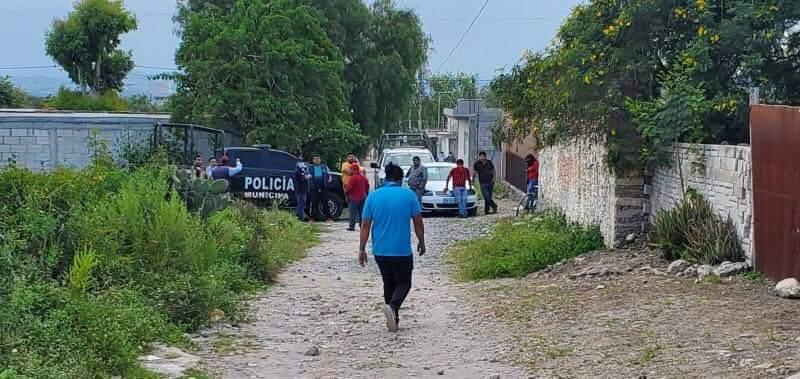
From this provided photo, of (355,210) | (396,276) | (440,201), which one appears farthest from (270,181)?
(396,276)

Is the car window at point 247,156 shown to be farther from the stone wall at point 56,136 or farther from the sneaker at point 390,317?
the sneaker at point 390,317

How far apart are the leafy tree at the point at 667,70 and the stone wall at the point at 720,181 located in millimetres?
433

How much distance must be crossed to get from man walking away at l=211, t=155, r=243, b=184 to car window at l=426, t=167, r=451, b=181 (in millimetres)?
5830

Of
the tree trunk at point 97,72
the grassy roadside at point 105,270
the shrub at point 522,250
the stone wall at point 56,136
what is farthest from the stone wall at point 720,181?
the tree trunk at point 97,72

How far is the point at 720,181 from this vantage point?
38.7 ft

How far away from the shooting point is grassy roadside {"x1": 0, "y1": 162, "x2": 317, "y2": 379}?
709cm

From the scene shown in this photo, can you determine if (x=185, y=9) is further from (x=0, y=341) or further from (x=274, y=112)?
(x=0, y=341)

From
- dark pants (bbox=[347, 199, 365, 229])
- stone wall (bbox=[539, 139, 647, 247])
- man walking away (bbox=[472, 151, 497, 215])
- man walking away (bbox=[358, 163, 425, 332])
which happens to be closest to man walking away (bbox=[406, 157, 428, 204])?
dark pants (bbox=[347, 199, 365, 229])

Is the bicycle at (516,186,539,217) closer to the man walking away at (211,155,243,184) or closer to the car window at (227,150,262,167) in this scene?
the car window at (227,150,262,167)

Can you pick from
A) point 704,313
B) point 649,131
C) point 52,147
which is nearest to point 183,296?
point 704,313

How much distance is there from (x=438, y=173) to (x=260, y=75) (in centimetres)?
693

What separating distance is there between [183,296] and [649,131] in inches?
268

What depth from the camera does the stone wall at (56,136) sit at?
27109 mm

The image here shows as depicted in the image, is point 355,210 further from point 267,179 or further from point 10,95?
point 10,95
